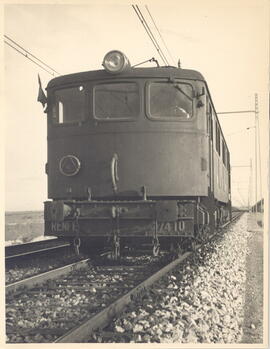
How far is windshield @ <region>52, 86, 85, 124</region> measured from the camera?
7199 millimetres

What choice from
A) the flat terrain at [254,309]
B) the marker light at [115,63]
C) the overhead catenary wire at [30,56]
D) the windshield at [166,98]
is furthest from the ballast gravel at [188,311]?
the overhead catenary wire at [30,56]

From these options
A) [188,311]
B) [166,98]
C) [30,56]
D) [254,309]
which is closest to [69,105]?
[30,56]

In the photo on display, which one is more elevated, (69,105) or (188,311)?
(69,105)

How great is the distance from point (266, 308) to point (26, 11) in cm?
458

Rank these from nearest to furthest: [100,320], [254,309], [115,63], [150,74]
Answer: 1. [100,320]
2. [254,309]
3. [115,63]
4. [150,74]

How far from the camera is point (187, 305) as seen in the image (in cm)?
502

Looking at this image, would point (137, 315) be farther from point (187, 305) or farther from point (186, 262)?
point (186, 262)

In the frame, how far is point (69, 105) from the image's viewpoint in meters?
7.34

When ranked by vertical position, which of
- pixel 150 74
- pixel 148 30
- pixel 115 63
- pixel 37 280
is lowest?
pixel 37 280

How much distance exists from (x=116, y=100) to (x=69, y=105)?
2.71 ft

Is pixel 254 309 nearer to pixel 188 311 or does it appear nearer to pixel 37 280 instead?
pixel 188 311

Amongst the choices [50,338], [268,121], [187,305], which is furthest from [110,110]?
[50,338]

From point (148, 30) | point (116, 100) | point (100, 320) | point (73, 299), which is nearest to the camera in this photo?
point (100, 320)

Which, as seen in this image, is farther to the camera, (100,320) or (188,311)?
(188,311)
